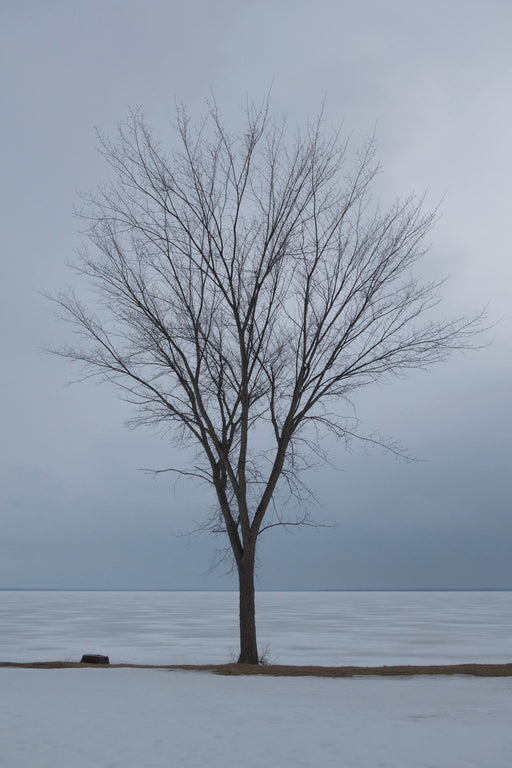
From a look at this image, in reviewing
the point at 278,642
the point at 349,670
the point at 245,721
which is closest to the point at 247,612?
the point at 349,670

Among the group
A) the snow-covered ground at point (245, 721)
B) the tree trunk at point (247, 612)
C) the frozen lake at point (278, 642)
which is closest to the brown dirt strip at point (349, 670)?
the snow-covered ground at point (245, 721)

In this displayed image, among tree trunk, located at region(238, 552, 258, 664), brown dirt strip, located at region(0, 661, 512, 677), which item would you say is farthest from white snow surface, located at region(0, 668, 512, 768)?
tree trunk, located at region(238, 552, 258, 664)

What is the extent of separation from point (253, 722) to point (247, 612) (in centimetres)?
650

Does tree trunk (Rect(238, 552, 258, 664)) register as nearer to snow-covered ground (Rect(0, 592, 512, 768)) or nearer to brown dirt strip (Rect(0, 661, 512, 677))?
brown dirt strip (Rect(0, 661, 512, 677))

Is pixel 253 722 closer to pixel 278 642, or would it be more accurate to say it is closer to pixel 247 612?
pixel 247 612

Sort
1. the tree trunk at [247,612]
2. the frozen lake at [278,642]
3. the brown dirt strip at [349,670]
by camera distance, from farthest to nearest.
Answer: the frozen lake at [278,642] → the tree trunk at [247,612] → the brown dirt strip at [349,670]

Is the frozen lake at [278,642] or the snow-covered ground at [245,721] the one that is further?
the frozen lake at [278,642]

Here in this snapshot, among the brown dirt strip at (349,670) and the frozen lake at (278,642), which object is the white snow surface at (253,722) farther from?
the frozen lake at (278,642)

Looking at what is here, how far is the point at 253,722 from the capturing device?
328 inches

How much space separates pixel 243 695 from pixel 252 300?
24.6ft

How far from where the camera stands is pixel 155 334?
15.8 metres

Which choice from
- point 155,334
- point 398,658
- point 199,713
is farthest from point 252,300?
point 398,658

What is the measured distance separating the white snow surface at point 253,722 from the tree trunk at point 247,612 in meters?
2.67

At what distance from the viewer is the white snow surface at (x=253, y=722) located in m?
6.81
